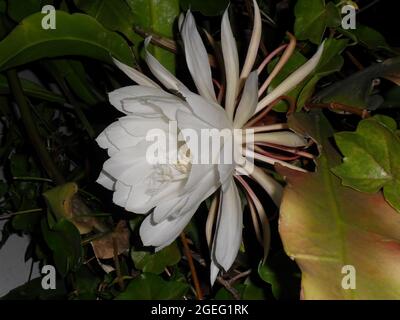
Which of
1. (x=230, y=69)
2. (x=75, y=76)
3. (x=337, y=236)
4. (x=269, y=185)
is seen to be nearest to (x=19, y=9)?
(x=75, y=76)

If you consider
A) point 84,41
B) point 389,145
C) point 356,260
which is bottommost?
point 356,260

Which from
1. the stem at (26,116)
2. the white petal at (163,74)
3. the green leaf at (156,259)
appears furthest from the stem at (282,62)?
the stem at (26,116)

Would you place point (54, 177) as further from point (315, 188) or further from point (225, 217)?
point (315, 188)

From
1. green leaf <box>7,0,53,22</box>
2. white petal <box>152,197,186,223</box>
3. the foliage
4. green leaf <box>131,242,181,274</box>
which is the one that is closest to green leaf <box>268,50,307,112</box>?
the foliage

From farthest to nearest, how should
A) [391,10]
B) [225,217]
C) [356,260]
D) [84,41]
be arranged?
[391,10] → [84,41] → [225,217] → [356,260]

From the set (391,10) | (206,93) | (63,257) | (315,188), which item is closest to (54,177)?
(63,257)

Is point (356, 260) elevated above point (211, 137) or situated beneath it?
situated beneath

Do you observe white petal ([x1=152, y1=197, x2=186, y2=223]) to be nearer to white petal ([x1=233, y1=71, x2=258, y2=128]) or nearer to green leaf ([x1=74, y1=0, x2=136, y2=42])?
white petal ([x1=233, y1=71, x2=258, y2=128])
